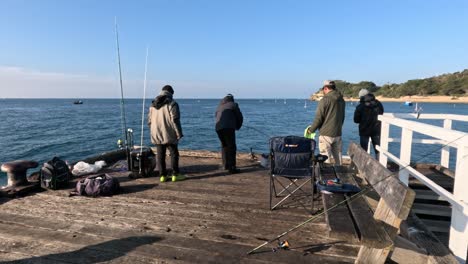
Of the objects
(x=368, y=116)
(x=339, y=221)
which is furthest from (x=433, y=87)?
(x=339, y=221)

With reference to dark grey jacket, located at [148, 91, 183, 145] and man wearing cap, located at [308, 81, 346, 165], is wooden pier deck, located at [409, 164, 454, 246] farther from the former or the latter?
dark grey jacket, located at [148, 91, 183, 145]

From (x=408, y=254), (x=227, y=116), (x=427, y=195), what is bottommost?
(x=427, y=195)

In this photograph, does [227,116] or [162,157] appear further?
[227,116]

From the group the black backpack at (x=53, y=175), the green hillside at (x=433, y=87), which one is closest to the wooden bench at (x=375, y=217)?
the black backpack at (x=53, y=175)

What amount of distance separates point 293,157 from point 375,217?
175cm

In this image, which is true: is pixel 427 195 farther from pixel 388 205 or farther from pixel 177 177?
pixel 177 177

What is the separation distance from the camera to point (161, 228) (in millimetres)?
3736

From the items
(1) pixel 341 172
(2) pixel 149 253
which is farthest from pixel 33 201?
(1) pixel 341 172

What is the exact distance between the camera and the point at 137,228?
3.74m

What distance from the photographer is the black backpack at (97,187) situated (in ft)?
16.3

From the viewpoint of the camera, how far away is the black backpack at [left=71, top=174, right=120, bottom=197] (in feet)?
16.3

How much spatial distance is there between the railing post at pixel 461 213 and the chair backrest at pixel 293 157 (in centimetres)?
198

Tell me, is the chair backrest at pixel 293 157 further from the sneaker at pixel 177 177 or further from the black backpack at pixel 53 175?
the black backpack at pixel 53 175

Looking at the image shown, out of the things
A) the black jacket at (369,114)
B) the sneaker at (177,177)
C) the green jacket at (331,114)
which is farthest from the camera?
the black jacket at (369,114)
